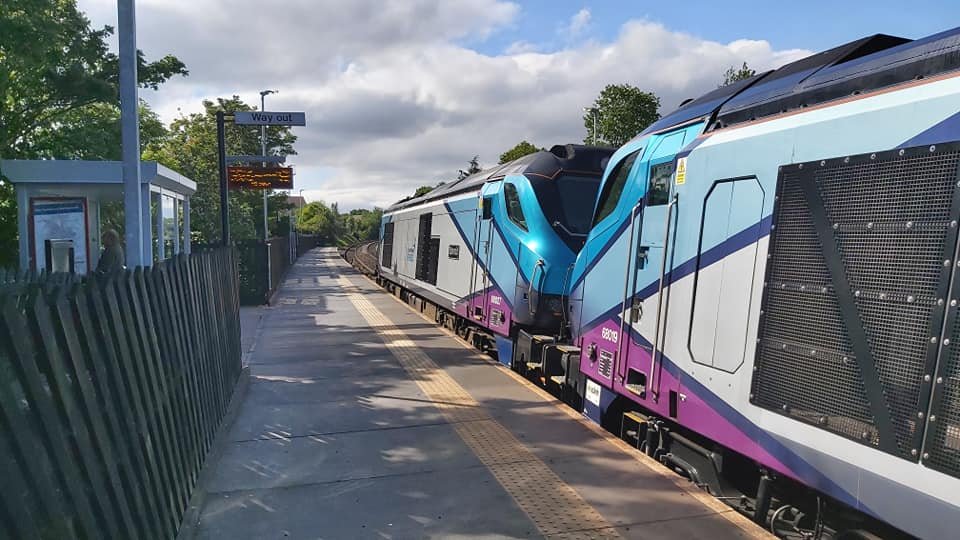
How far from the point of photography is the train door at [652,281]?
425 cm

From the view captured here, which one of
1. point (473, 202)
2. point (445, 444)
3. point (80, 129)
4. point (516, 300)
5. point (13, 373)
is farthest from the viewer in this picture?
point (80, 129)

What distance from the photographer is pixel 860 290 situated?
2773mm

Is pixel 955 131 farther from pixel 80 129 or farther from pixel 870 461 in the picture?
pixel 80 129

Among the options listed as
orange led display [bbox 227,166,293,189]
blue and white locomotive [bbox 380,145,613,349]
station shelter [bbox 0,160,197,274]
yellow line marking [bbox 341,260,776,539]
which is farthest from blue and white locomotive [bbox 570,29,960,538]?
orange led display [bbox 227,166,293,189]

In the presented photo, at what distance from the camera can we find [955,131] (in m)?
2.43

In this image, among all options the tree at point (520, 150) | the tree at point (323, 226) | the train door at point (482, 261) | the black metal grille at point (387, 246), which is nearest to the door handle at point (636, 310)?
the train door at point (482, 261)

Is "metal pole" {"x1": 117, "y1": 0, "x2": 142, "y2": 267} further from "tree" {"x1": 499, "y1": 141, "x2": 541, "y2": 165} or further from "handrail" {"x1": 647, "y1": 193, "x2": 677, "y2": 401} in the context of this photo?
"tree" {"x1": 499, "y1": 141, "x2": 541, "y2": 165}

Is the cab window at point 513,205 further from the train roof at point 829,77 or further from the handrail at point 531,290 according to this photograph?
the train roof at point 829,77

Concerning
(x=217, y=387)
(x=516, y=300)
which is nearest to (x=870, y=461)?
(x=217, y=387)

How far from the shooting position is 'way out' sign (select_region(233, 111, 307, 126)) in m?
9.88

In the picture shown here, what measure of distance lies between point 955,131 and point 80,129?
20.6 m

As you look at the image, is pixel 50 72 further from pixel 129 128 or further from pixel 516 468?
pixel 516 468

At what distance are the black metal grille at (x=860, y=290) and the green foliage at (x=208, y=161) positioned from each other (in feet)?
70.6

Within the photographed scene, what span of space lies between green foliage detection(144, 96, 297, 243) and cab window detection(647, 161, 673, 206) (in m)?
20.0
